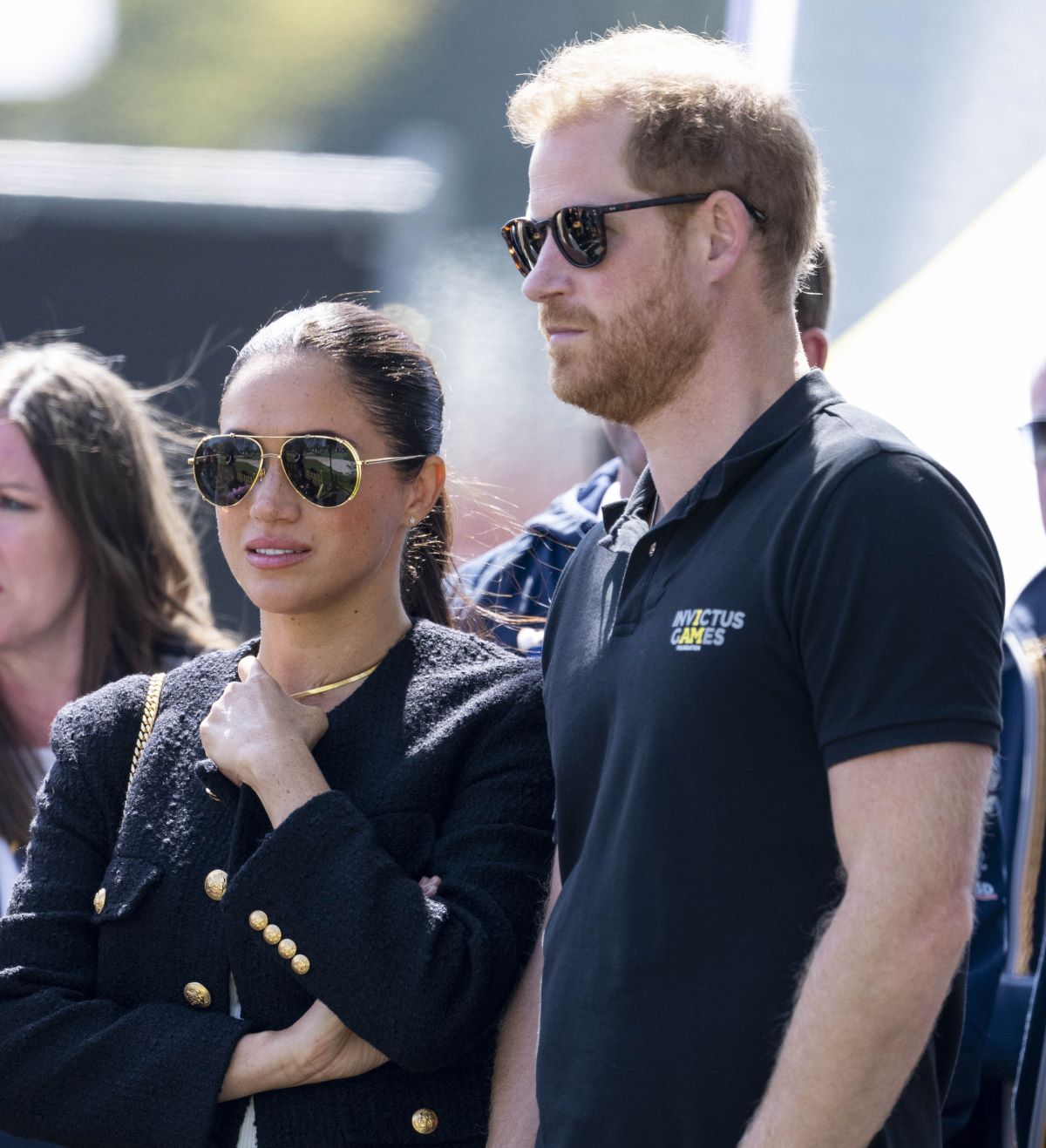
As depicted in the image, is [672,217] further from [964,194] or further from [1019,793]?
[964,194]

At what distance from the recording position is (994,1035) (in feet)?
8.67

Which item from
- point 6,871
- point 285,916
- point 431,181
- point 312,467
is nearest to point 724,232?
point 312,467

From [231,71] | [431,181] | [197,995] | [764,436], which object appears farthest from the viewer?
[231,71]

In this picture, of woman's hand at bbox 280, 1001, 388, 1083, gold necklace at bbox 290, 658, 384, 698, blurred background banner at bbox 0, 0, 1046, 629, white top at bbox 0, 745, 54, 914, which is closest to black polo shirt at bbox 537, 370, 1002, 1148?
woman's hand at bbox 280, 1001, 388, 1083

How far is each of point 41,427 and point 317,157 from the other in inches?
56.2

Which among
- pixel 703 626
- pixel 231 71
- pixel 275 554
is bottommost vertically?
pixel 703 626

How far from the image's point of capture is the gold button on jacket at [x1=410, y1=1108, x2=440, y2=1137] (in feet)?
6.28

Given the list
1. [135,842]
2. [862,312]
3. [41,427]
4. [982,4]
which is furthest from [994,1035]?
[982,4]

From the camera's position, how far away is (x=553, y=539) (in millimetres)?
3176

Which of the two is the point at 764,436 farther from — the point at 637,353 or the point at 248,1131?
the point at 248,1131

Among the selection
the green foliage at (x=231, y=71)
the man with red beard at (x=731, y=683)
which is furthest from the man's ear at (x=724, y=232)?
the green foliage at (x=231, y=71)

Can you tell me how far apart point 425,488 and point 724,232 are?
0.63m

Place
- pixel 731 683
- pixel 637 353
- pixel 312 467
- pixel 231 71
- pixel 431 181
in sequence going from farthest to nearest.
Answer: pixel 231 71
pixel 431 181
pixel 312 467
pixel 637 353
pixel 731 683

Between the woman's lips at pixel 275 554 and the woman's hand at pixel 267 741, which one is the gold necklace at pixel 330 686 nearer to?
the woman's hand at pixel 267 741
